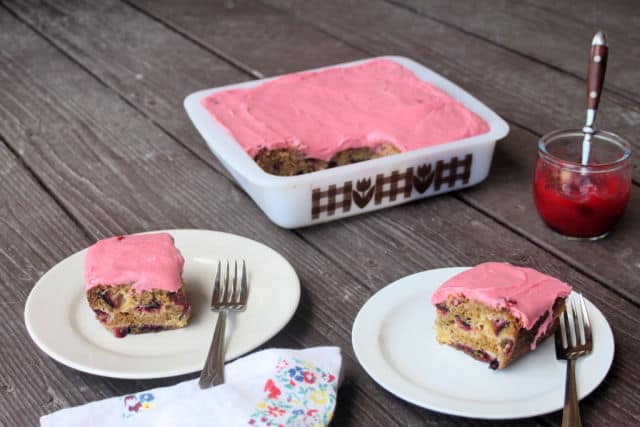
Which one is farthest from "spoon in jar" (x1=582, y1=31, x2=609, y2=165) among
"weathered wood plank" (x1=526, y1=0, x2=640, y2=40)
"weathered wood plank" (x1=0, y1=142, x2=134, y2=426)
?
"weathered wood plank" (x1=526, y1=0, x2=640, y2=40)

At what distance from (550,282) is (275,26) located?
57.0 inches

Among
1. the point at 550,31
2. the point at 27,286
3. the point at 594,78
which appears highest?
the point at 594,78

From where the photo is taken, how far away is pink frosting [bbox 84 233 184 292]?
108 centimetres

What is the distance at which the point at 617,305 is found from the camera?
3.93 feet

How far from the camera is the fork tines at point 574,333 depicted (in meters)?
1.04

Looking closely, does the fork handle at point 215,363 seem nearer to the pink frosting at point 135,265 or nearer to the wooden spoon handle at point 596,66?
the pink frosting at point 135,265

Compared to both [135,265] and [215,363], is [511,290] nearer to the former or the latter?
[215,363]

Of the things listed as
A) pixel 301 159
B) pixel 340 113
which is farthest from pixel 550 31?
pixel 301 159

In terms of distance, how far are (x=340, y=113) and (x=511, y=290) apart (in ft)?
2.00

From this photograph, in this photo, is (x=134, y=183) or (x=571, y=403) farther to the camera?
(x=134, y=183)

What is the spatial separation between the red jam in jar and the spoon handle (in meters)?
0.08

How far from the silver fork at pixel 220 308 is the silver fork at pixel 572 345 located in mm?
406

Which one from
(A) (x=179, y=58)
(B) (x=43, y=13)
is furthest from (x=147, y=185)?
(B) (x=43, y=13)

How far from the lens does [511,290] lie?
1026 mm
